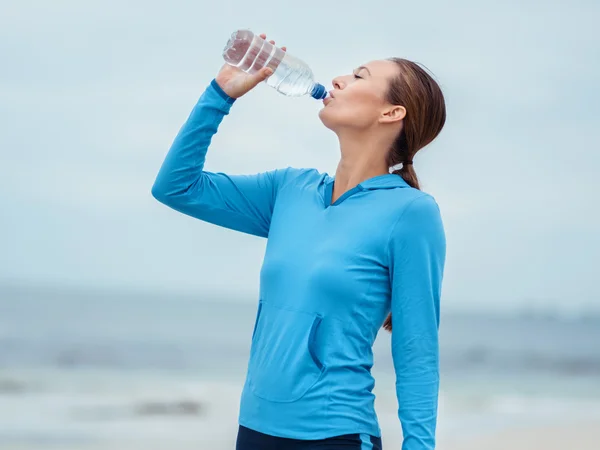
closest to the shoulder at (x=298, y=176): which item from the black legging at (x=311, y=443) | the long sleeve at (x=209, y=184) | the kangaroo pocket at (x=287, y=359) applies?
the long sleeve at (x=209, y=184)

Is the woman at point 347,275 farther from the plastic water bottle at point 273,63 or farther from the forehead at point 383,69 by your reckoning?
the plastic water bottle at point 273,63

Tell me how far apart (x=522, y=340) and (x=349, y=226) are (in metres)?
24.7

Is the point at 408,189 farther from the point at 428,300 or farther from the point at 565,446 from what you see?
the point at 565,446

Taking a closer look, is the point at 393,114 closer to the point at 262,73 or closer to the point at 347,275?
the point at 262,73

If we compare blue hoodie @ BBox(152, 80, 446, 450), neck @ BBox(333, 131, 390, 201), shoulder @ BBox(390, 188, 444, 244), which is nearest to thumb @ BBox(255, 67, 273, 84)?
neck @ BBox(333, 131, 390, 201)

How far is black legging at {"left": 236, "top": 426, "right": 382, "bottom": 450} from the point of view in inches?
73.5

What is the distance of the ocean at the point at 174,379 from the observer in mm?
7863

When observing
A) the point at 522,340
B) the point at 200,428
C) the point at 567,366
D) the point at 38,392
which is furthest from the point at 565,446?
the point at 522,340

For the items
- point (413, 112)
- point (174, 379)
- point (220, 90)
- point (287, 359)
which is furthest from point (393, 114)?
point (174, 379)

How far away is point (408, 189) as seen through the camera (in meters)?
2.05

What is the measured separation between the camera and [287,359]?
6.27ft

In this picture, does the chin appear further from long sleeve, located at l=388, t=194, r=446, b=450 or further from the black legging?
the black legging

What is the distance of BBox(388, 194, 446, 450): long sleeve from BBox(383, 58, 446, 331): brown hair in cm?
15

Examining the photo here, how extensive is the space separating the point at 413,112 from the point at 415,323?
512 millimetres
